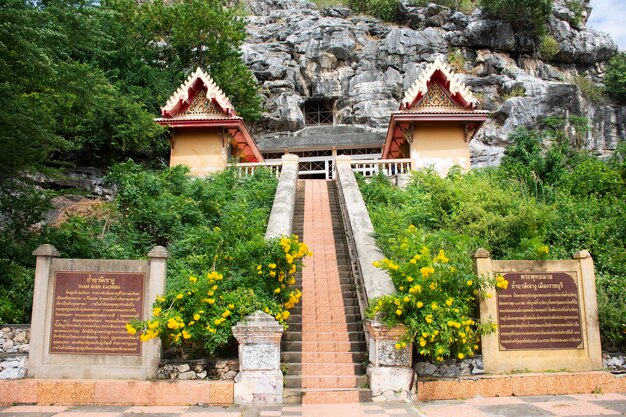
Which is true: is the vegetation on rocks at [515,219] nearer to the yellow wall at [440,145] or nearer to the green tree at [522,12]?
the yellow wall at [440,145]

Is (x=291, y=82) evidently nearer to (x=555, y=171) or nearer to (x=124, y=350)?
(x=555, y=171)

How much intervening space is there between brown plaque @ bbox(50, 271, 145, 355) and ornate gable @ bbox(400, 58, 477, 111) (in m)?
13.2

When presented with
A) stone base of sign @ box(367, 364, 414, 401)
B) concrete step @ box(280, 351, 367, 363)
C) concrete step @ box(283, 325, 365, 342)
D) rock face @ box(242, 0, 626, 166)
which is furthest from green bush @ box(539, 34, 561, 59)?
stone base of sign @ box(367, 364, 414, 401)

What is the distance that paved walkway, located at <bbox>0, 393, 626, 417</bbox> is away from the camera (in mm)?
5879

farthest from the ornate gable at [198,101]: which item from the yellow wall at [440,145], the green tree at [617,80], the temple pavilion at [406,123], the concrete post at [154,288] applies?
the green tree at [617,80]

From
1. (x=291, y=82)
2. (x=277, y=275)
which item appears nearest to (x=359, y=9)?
(x=291, y=82)

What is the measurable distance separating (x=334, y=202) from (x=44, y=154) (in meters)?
8.03

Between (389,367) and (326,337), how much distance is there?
55.6 inches

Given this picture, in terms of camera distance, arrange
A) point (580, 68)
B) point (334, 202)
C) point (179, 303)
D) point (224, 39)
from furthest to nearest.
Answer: point (580, 68)
point (224, 39)
point (334, 202)
point (179, 303)

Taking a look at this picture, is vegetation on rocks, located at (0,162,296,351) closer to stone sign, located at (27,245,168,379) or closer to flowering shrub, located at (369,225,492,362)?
stone sign, located at (27,245,168,379)

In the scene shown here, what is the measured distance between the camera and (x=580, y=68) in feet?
127

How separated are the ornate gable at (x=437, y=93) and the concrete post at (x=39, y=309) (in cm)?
1357

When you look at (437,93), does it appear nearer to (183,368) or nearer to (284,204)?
(284,204)

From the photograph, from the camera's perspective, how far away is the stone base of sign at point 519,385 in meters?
6.80
